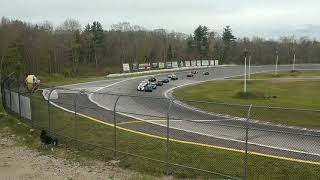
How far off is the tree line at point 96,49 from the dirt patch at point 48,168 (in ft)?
205

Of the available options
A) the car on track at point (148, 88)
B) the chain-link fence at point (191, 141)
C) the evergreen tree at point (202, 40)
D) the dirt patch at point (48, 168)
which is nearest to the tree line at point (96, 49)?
the evergreen tree at point (202, 40)

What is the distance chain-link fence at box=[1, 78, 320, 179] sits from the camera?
15695 millimetres

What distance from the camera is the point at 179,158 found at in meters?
17.7

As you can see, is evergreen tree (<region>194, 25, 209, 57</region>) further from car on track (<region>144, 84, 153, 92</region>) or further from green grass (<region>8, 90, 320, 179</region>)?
green grass (<region>8, 90, 320, 179</region>)

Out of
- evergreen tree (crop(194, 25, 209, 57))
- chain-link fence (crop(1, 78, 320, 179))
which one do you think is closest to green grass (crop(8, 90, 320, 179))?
chain-link fence (crop(1, 78, 320, 179))

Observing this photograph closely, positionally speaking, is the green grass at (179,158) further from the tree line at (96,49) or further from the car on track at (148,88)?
the tree line at (96,49)

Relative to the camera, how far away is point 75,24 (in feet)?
534

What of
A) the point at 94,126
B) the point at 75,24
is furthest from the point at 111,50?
the point at 94,126

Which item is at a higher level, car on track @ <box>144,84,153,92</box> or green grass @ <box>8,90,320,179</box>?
green grass @ <box>8,90,320,179</box>

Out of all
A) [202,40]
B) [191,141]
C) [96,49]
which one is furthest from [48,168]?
[202,40]

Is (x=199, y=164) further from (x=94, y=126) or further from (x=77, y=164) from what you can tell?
(x=94, y=126)

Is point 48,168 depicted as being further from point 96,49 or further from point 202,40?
point 202,40

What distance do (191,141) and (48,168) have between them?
647 centimetres

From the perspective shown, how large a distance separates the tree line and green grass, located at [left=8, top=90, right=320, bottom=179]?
61.1 metres
